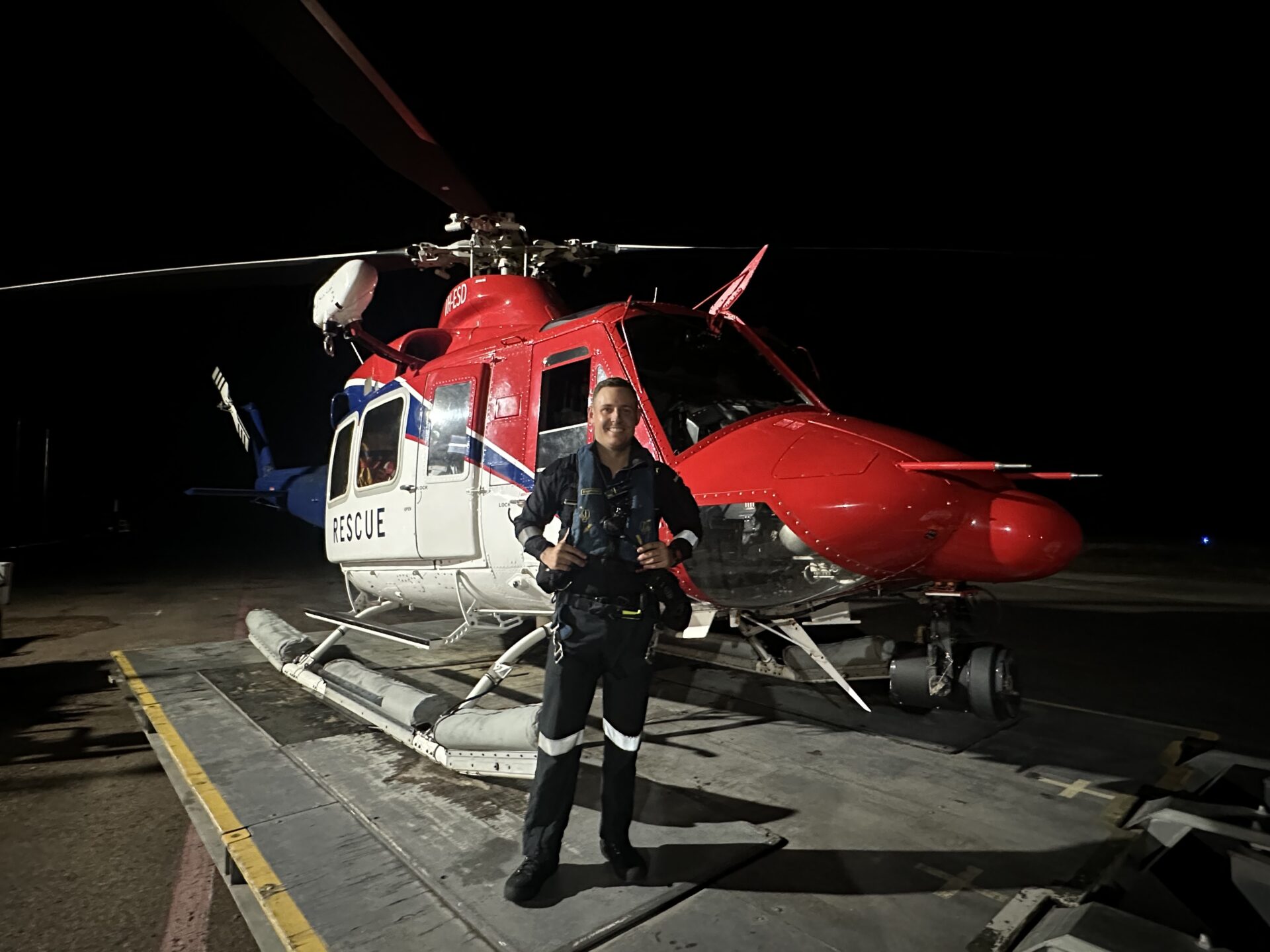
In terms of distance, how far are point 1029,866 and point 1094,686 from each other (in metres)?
4.43

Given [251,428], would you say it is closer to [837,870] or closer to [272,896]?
[272,896]

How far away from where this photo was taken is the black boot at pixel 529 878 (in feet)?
8.96

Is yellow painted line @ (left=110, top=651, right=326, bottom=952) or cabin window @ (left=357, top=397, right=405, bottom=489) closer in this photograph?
yellow painted line @ (left=110, top=651, right=326, bottom=952)

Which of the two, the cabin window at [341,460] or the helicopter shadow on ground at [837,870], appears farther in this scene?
the cabin window at [341,460]

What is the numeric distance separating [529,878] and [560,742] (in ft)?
1.71

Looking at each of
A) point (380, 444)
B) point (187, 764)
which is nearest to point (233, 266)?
point (380, 444)

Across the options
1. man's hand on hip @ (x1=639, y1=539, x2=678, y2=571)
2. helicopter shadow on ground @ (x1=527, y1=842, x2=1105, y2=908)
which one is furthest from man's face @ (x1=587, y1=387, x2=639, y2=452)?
helicopter shadow on ground @ (x1=527, y1=842, x2=1105, y2=908)

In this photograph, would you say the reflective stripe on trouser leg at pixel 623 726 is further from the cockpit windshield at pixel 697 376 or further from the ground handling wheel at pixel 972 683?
the ground handling wheel at pixel 972 683

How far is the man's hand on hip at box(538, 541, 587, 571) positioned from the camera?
2.73 meters

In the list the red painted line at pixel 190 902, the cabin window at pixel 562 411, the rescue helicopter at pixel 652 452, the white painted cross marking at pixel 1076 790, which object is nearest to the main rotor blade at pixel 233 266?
the rescue helicopter at pixel 652 452

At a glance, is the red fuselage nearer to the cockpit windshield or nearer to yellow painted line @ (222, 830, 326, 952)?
the cockpit windshield

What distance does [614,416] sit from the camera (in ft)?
9.52

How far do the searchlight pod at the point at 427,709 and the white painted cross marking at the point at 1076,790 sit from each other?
9.81 ft

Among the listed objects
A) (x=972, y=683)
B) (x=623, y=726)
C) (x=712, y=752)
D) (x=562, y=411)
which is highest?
(x=562, y=411)
